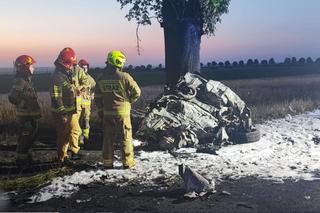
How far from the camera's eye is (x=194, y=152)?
9117 mm

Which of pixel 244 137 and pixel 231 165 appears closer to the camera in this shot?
pixel 231 165

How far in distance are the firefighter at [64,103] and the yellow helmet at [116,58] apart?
2.85 ft

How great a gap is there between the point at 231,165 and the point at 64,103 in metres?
3.67

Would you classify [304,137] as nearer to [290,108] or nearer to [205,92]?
[205,92]

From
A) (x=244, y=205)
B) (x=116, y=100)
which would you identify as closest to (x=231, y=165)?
(x=244, y=205)

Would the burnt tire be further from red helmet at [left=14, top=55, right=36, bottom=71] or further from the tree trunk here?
red helmet at [left=14, top=55, right=36, bottom=71]

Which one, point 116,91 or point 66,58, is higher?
point 66,58

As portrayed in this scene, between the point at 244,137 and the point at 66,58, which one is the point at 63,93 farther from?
the point at 244,137

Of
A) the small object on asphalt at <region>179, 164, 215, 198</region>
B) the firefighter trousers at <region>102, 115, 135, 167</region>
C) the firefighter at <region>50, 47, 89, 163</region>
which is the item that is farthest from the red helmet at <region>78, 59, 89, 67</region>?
the small object on asphalt at <region>179, 164, 215, 198</region>

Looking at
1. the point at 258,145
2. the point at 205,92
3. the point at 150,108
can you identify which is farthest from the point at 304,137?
the point at 150,108

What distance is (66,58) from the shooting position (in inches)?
310

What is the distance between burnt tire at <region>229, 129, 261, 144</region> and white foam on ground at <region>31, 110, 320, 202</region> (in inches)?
6.8

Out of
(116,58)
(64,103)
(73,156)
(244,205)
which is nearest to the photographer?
(244,205)

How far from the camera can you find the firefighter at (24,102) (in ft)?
26.0
